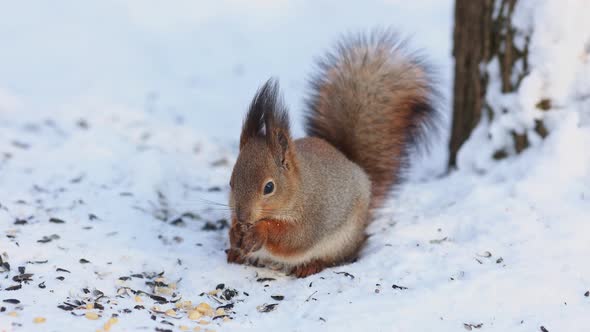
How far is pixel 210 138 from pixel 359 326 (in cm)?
246

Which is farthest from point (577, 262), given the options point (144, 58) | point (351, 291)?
point (144, 58)

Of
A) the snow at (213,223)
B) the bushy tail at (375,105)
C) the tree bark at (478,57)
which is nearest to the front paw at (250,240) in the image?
the snow at (213,223)

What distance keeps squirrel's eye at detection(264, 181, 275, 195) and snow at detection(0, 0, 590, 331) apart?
354mm

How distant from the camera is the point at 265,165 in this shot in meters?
2.62

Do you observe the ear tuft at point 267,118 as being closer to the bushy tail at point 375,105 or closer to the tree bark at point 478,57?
the bushy tail at point 375,105

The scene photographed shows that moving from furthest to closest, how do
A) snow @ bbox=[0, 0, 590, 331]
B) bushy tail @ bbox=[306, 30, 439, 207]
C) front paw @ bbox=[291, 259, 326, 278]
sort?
bushy tail @ bbox=[306, 30, 439, 207], front paw @ bbox=[291, 259, 326, 278], snow @ bbox=[0, 0, 590, 331]

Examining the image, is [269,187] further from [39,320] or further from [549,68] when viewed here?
[549,68]

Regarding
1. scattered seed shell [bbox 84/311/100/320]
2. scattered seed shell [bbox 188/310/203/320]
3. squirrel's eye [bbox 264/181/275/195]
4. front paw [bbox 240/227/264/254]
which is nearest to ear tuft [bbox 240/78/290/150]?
squirrel's eye [bbox 264/181/275/195]

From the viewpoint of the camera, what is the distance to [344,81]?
10.5 ft

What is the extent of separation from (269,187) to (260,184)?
0.15 ft

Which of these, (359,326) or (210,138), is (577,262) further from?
(210,138)

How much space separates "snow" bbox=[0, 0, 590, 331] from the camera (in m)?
2.33

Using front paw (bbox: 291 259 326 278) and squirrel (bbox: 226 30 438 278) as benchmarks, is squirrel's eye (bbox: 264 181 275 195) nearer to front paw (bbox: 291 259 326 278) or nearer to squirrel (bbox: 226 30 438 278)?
squirrel (bbox: 226 30 438 278)

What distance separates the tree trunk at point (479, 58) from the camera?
3.27m
